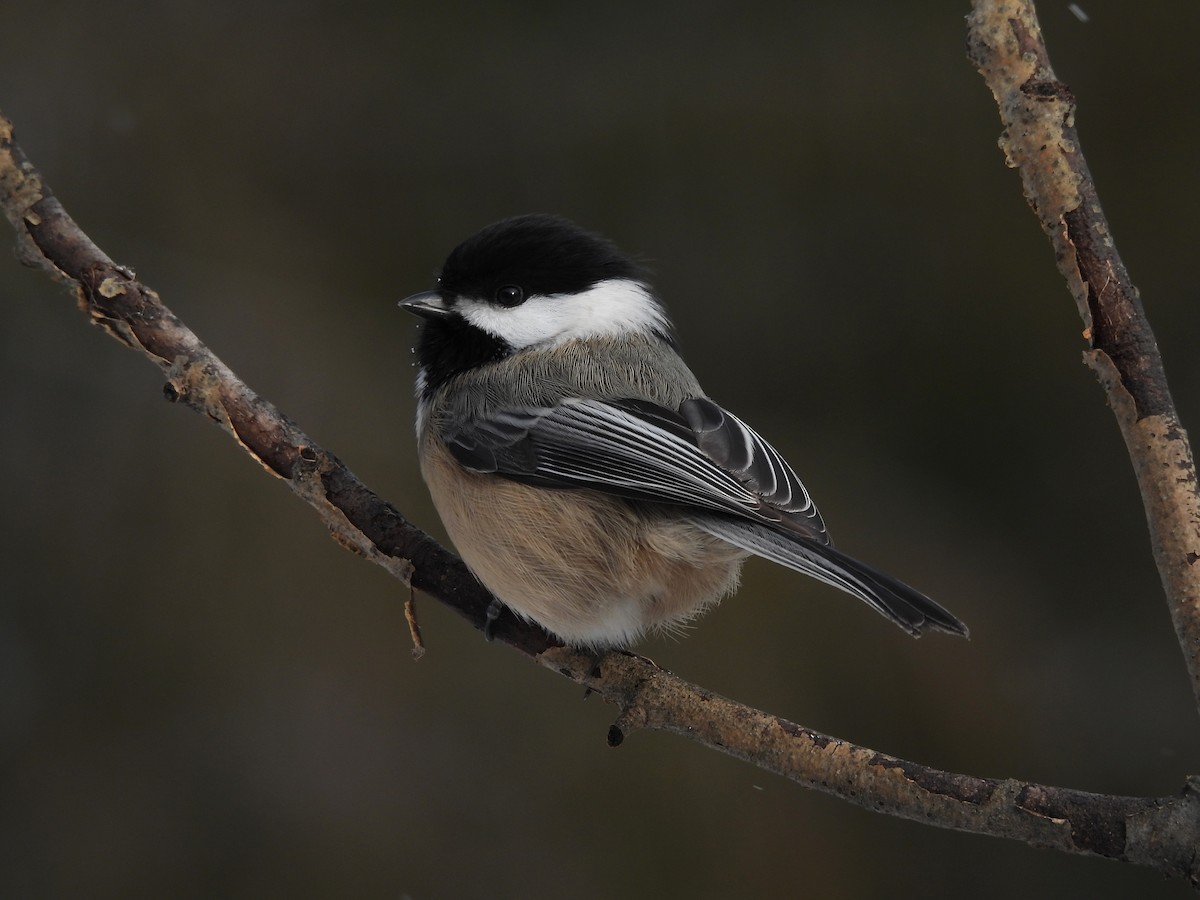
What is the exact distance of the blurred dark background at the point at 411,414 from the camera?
8.91 ft

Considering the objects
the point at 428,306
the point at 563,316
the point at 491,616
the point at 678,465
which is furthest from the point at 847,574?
the point at 428,306

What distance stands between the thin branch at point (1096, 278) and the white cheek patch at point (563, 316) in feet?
2.54

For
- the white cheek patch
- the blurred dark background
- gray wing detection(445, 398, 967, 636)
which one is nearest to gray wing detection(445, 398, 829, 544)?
gray wing detection(445, 398, 967, 636)

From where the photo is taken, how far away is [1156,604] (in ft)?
10.1

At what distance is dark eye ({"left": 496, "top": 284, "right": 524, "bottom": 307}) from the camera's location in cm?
192

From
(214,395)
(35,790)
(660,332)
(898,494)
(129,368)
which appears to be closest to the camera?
(214,395)

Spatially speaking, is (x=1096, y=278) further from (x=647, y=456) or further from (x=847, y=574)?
(x=647, y=456)

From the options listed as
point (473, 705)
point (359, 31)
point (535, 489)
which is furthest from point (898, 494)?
point (359, 31)

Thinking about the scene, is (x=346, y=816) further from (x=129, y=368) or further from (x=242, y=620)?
(x=129, y=368)

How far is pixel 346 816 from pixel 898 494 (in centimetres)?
165

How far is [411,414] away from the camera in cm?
304

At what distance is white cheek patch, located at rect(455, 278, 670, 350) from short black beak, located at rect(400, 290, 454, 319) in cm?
2

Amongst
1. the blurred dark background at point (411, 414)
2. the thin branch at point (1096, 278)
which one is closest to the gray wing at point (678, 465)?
the thin branch at point (1096, 278)

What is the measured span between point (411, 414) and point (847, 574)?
185cm
